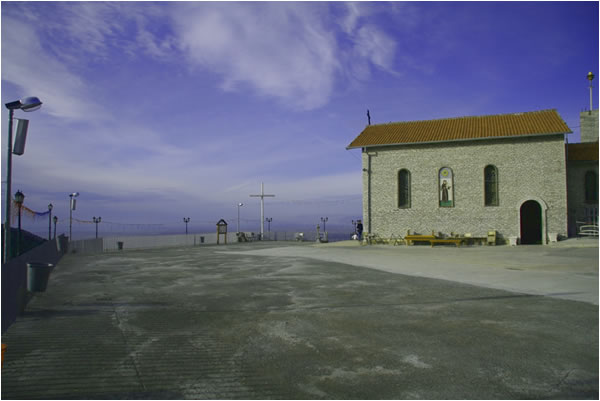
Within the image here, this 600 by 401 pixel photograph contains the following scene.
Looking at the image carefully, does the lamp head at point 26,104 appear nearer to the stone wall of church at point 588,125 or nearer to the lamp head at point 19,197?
the lamp head at point 19,197

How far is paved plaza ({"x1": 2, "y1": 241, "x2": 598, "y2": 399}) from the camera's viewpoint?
470 centimetres

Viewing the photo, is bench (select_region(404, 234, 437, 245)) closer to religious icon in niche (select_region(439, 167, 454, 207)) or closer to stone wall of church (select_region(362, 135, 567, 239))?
stone wall of church (select_region(362, 135, 567, 239))

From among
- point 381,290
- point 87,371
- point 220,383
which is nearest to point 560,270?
point 381,290

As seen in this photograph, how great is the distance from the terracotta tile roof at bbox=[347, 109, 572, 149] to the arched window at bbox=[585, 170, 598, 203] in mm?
4318

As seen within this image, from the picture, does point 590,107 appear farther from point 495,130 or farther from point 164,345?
point 164,345

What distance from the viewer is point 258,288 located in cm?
1127

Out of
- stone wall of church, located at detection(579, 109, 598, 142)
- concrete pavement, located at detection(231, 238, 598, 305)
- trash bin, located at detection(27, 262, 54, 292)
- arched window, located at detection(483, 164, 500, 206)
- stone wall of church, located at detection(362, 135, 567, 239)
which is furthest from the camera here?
stone wall of church, located at detection(579, 109, 598, 142)

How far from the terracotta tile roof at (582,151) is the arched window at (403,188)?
429 inches

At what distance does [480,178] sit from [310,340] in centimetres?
2458

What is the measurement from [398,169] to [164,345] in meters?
25.6

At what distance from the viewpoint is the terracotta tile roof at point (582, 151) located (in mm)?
27250

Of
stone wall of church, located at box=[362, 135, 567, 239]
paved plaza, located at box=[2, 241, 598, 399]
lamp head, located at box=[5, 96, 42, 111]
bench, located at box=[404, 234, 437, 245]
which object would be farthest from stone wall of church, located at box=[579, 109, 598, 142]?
lamp head, located at box=[5, 96, 42, 111]

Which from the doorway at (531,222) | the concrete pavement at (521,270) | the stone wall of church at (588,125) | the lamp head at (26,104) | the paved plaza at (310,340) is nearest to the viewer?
the paved plaza at (310,340)

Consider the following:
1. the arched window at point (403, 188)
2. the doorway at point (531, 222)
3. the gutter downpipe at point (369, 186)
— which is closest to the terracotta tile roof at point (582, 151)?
the doorway at point (531, 222)
